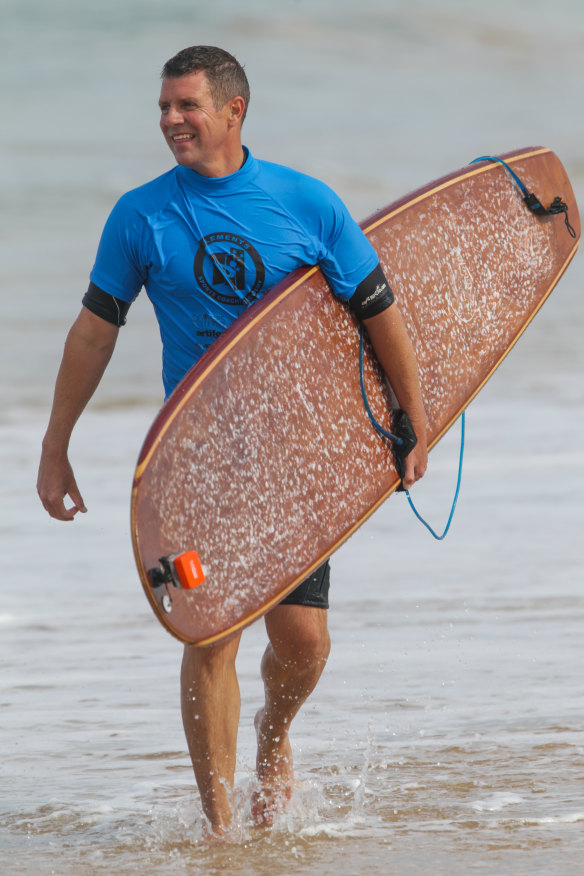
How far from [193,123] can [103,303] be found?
0.48 metres

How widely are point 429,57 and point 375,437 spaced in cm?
3592

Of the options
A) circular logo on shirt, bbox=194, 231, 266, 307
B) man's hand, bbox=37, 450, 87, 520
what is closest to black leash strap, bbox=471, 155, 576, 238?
circular logo on shirt, bbox=194, 231, 266, 307

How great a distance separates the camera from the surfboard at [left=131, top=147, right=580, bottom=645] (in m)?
2.86

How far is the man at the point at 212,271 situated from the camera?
285 centimetres

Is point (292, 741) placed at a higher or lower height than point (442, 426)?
lower

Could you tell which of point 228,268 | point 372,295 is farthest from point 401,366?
point 228,268

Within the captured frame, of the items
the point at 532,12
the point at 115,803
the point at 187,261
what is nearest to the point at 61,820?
the point at 115,803

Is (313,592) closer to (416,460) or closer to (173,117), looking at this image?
(416,460)

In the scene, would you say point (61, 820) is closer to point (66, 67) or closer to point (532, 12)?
point (66, 67)

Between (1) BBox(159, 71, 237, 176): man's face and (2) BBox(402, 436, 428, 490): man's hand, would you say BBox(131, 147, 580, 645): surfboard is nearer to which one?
(2) BBox(402, 436, 428, 490): man's hand

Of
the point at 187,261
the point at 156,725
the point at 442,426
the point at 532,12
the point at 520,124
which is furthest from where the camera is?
the point at 532,12

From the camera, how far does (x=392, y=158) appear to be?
91.4ft

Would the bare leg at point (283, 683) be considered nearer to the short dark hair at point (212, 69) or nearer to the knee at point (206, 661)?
the knee at point (206, 661)

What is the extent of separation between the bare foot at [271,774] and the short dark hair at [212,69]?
163 centimetres
